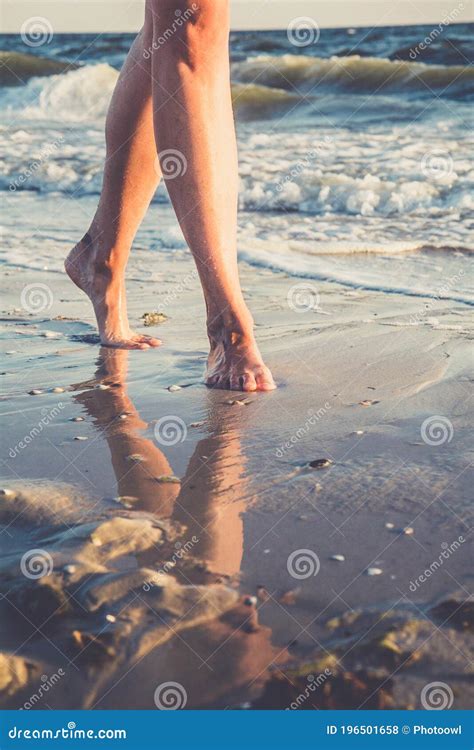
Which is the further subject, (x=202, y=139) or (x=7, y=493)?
(x=202, y=139)

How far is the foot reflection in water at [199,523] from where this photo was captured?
1.18 metres

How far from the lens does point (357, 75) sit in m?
13.8

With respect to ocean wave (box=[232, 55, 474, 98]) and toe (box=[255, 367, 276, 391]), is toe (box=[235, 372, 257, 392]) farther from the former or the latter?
ocean wave (box=[232, 55, 474, 98])

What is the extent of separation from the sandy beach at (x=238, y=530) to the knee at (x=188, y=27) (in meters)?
0.82

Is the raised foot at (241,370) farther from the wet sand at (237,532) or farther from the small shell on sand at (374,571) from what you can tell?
the small shell on sand at (374,571)

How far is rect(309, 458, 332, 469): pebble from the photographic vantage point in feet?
6.02

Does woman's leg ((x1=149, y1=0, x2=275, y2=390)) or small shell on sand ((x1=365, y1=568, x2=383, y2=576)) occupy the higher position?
woman's leg ((x1=149, y1=0, x2=275, y2=390))

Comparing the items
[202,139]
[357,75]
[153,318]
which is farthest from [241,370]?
[357,75]

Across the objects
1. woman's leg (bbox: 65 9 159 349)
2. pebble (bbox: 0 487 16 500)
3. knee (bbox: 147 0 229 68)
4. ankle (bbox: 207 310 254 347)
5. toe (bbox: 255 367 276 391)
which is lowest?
toe (bbox: 255 367 276 391)

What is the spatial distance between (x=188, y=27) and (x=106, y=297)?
89 centimetres

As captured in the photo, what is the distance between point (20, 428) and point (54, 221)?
3.69 metres

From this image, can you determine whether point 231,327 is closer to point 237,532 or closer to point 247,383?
point 247,383


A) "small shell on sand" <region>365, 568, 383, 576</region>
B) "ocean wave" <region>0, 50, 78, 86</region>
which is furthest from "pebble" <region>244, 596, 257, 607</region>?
"ocean wave" <region>0, 50, 78, 86</region>

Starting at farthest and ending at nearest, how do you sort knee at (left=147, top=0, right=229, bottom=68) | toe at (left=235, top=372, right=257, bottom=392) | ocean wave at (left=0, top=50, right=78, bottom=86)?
ocean wave at (left=0, top=50, right=78, bottom=86)
toe at (left=235, top=372, right=257, bottom=392)
knee at (left=147, top=0, right=229, bottom=68)
